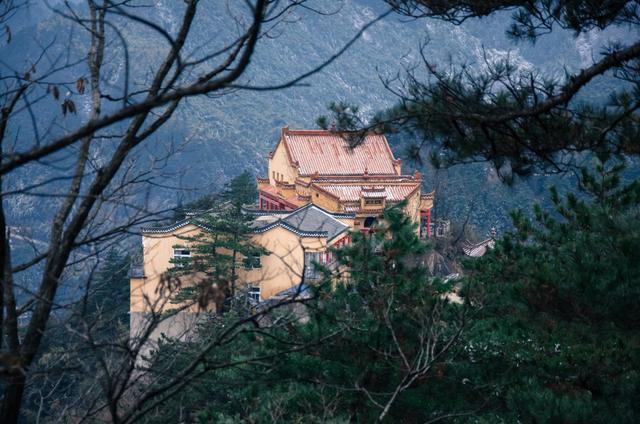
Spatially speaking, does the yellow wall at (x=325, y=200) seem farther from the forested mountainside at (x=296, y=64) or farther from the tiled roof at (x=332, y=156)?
the forested mountainside at (x=296, y=64)

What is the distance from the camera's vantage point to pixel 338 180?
2089 cm

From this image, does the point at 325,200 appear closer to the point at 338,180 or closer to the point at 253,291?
the point at 338,180

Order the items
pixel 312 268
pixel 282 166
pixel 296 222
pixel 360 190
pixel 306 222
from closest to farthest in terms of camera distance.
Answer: pixel 312 268
pixel 296 222
pixel 306 222
pixel 360 190
pixel 282 166

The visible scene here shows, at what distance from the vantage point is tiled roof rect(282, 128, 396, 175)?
21797mm

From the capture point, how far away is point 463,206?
83.7ft

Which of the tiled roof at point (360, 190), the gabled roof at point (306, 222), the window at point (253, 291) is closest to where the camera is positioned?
the window at point (253, 291)

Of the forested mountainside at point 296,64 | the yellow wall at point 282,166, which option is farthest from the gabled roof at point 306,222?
the forested mountainside at point 296,64

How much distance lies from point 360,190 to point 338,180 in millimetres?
922

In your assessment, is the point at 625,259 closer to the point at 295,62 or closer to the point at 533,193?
the point at 533,193

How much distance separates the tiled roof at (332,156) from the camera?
21.8m

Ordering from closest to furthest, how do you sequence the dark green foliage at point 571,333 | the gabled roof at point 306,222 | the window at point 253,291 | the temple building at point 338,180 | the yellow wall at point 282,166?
the window at point 253,291 < the dark green foliage at point 571,333 < the gabled roof at point 306,222 < the temple building at point 338,180 < the yellow wall at point 282,166

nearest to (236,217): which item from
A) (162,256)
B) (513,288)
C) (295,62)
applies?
(162,256)

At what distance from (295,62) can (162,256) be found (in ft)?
87.3

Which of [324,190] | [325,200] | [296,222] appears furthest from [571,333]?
[325,200]
